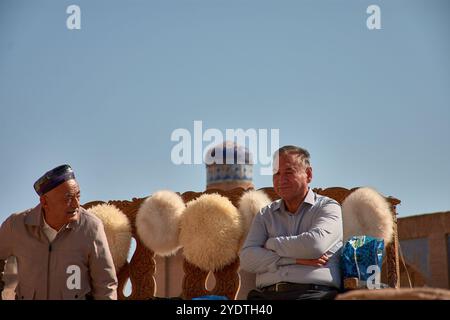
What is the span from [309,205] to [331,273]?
1.35 feet

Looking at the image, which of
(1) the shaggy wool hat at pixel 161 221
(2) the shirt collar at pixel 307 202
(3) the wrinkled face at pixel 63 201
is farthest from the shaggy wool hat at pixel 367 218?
(3) the wrinkled face at pixel 63 201

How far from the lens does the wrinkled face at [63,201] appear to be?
341cm

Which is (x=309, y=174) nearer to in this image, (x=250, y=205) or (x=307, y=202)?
(x=307, y=202)

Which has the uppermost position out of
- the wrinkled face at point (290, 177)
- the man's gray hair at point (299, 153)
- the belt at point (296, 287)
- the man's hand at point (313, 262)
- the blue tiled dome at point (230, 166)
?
the blue tiled dome at point (230, 166)

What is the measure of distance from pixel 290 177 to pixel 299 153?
15 centimetres

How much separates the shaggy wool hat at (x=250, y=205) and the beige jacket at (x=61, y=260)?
1219mm

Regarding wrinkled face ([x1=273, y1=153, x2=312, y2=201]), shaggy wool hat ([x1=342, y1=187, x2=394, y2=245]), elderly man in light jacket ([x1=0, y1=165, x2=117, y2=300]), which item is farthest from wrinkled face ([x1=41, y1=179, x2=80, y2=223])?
shaggy wool hat ([x1=342, y1=187, x2=394, y2=245])

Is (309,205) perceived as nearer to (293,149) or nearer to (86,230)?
(293,149)

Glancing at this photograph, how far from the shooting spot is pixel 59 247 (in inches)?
134

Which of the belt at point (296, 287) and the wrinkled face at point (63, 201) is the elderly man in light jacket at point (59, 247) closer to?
the wrinkled face at point (63, 201)

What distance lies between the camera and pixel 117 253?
475 centimetres

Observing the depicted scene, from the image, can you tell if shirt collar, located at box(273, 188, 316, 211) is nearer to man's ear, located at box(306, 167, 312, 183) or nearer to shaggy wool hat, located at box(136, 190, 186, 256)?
man's ear, located at box(306, 167, 312, 183)

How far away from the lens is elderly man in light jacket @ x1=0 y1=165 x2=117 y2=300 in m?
3.36
